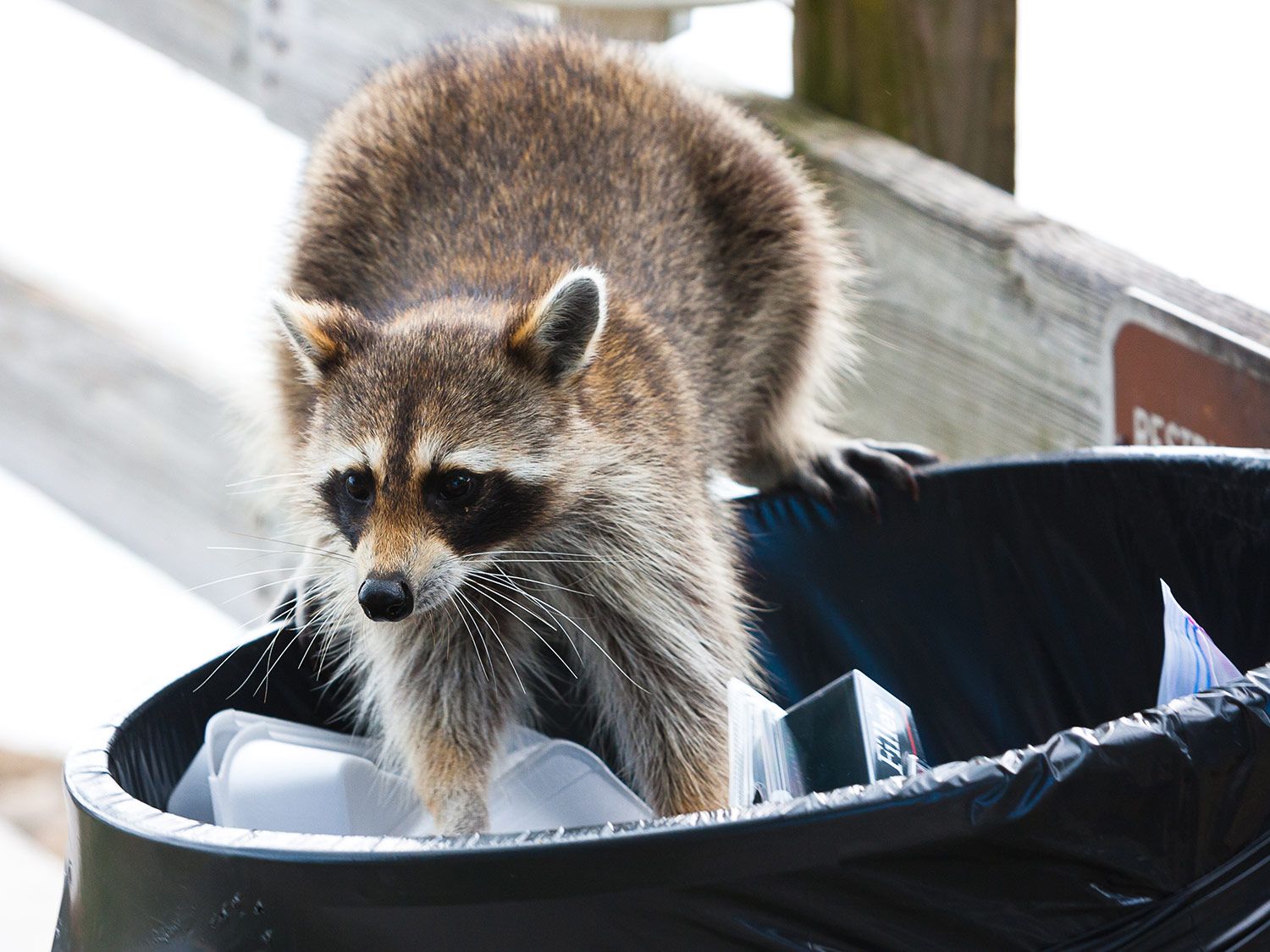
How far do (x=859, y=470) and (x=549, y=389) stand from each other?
1.82 ft

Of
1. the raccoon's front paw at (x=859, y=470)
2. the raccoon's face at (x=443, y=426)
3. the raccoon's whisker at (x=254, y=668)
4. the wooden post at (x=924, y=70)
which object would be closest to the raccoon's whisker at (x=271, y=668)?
the raccoon's whisker at (x=254, y=668)

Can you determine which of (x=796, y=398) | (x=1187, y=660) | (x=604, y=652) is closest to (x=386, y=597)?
(x=604, y=652)

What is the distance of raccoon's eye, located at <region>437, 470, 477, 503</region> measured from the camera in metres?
1.43

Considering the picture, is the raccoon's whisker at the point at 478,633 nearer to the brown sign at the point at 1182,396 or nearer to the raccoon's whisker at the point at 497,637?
the raccoon's whisker at the point at 497,637

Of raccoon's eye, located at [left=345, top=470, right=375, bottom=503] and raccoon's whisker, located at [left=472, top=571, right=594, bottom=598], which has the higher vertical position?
raccoon's eye, located at [left=345, top=470, right=375, bottom=503]

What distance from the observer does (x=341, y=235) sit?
1998mm

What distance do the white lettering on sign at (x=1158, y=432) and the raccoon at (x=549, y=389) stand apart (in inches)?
10.6

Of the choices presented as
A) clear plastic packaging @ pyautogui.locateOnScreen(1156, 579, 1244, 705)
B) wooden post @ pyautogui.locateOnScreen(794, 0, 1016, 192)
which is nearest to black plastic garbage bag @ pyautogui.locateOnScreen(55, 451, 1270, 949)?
clear plastic packaging @ pyautogui.locateOnScreen(1156, 579, 1244, 705)

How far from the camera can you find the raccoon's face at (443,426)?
1.41 m

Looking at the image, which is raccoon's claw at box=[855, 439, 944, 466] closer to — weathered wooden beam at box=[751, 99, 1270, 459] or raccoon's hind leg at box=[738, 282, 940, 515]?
raccoon's hind leg at box=[738, 282, 940, 515]

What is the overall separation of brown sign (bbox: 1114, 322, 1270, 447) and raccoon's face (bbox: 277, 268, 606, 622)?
2.23 ft

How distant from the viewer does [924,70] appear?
210cm

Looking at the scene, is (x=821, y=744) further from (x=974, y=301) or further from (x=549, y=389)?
(x=974, y=301)

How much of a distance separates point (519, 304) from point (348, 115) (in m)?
0.64
